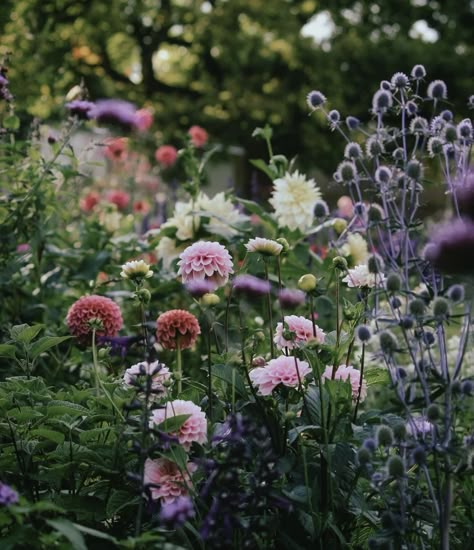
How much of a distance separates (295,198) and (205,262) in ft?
4.17

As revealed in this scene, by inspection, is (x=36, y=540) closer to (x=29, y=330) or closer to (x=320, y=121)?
(x=29, y=330)

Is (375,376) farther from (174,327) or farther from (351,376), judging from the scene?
(174,327)

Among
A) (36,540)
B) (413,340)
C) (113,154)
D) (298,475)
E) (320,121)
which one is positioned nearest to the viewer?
(36,540)

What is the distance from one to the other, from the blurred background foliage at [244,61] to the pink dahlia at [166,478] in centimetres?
1067

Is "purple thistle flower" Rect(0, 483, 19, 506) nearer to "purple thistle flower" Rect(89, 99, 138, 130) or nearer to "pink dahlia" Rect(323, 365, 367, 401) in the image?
"pink dahlia" Rect(323, 365, 367, 401)

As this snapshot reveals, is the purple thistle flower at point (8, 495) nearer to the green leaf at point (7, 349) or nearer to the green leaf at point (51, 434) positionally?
the green leaf at point (51, 434)

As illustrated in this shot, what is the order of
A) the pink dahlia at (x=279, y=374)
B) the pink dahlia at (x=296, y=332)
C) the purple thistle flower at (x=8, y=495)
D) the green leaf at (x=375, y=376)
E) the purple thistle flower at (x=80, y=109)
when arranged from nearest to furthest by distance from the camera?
the purple thistle flower at (x=8, y=495)
the pink dahlia at (x=279, y=374)
the pink dahlia at (x=296, y=332)
the green leaf at (x=375, y=376)
the purple thistle flower at (x=80, y=109)

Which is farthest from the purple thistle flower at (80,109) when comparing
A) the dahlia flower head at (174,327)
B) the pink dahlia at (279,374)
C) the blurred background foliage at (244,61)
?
the blurred background foliage at (244,61)

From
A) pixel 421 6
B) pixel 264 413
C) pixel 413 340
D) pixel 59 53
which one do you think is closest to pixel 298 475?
pixel 264 413

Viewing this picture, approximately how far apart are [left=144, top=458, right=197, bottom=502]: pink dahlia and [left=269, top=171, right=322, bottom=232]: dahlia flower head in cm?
155

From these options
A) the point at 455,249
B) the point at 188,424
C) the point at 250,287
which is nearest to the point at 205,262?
the point at 250,287

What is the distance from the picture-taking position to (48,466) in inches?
70.5

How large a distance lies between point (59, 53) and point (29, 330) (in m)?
10.5

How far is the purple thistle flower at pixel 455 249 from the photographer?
1.26 metres
